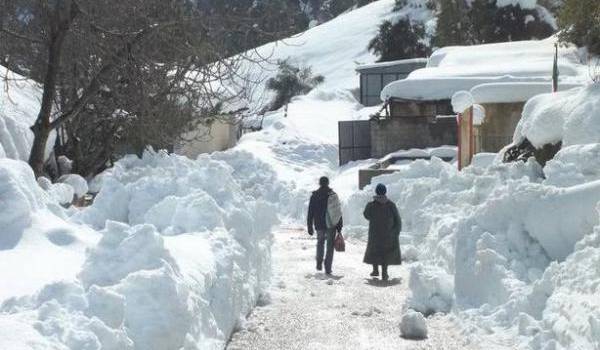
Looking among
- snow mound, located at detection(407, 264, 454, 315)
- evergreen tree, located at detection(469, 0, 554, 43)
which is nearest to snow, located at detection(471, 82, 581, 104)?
snow mound, located at detection(407, 264, 454, 315)

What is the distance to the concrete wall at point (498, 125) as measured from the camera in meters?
20.8

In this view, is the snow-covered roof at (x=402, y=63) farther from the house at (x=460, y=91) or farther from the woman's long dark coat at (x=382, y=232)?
the woman's long dark coat at (x=382, y=232)

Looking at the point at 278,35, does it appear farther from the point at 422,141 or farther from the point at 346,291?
the point at 422,141

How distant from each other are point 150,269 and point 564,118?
23.8 feet

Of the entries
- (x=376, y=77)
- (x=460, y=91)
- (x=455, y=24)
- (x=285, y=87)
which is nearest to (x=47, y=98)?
(x=460, y=91)

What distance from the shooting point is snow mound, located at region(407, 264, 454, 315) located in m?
9.25

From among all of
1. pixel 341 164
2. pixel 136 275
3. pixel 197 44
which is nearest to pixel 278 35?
pixel 197 44

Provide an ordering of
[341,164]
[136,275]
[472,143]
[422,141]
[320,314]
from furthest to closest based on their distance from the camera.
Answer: [341,164] < [422,141] < [472,143] < [320,314] < [136,275]

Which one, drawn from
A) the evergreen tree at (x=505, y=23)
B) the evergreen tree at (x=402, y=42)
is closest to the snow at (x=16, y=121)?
the evergreen tree at (x=505, y=23)

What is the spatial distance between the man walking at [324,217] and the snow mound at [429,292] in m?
2.95

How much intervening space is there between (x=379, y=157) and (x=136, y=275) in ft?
82.3

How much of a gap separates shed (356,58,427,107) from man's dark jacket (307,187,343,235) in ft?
138

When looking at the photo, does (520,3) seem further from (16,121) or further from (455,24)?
(16,121)

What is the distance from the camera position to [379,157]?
30109mm
